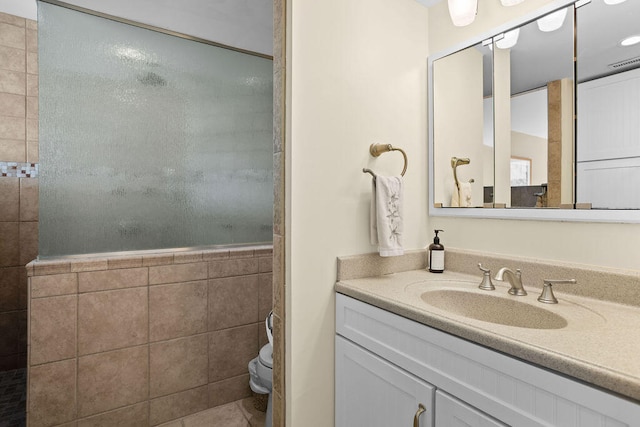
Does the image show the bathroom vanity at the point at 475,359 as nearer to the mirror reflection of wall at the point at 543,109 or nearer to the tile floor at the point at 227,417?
the mirror reflection of wall at the point at 543,109

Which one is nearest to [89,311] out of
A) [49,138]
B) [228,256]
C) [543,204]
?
[228,256]

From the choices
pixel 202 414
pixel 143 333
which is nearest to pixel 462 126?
pixel 143 333

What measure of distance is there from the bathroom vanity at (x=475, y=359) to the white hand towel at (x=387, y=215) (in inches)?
5.7

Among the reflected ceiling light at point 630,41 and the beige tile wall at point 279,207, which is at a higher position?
→ the reflected ceiling light at point 630,41

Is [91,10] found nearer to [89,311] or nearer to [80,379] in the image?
[89,311]

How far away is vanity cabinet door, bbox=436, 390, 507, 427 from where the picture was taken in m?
0.77

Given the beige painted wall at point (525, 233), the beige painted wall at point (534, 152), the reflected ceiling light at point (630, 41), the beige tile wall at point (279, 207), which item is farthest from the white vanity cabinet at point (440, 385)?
the reflected ceiling light at point (630, 41)

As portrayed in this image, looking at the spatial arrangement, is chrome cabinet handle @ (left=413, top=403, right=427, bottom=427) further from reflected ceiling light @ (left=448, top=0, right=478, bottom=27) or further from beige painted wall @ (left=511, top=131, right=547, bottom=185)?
reflected ceiling light @ (left=448, top=0, right=478, bottom=27)

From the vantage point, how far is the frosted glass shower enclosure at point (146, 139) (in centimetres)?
153

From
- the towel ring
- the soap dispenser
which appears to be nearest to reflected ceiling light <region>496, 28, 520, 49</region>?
the towel ring

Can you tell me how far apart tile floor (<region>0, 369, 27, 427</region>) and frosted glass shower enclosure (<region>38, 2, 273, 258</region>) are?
1008 mm

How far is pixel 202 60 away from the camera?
187 centimetres

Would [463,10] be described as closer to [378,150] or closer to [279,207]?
[378,150]

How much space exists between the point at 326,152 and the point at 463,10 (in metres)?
0.82
